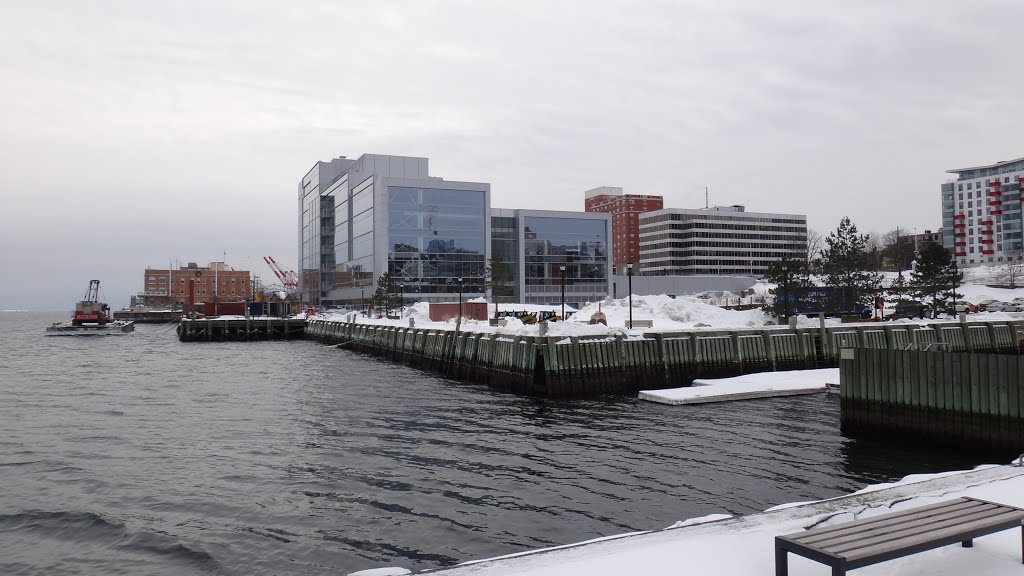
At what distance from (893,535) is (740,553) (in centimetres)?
164

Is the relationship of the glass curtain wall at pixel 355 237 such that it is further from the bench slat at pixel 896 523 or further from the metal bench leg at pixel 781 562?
the metal bench leg at pixel 781 562

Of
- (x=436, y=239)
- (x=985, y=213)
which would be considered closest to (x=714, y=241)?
(x=985, y=213)

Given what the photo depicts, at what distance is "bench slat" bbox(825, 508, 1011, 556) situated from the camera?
21.6 ft

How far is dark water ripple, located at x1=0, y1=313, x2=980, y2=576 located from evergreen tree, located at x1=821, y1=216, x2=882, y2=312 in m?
34.6

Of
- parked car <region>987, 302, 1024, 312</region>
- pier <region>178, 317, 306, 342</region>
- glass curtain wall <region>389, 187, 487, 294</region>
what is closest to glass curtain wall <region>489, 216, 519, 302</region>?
glass curtain wall <region>389, 187, 487, 294</region>

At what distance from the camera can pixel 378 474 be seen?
18.0 meters

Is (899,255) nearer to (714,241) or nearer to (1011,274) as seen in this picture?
(1011,274)

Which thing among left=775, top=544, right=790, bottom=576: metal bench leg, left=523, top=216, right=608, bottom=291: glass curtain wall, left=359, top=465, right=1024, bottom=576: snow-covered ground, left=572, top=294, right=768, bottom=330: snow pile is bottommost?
left=359, top=465, right=1024, bottom=576: snow-covered ground

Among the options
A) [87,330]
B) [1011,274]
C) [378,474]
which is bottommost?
[378,474]

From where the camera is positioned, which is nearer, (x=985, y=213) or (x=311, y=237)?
(x=311, y=237)

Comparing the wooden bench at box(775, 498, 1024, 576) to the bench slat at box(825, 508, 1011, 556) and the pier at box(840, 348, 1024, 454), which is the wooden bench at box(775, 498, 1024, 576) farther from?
the pier at box(840, 348, 1024, 454)

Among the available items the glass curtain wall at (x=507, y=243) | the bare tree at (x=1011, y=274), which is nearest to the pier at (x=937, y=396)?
the glass curtain wall at (x=507, y=243)

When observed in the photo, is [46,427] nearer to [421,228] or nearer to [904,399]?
[904,399]

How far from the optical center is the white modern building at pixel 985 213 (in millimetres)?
173375
